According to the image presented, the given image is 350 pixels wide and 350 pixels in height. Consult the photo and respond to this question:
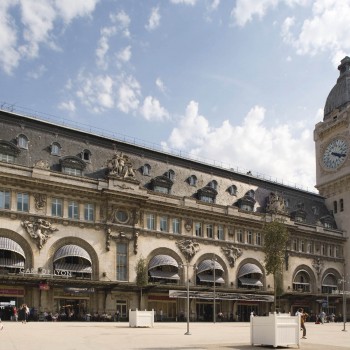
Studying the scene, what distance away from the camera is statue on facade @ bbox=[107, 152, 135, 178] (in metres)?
67.1

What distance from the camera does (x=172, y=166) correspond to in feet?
251

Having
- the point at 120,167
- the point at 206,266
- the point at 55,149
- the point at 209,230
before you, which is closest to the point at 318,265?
the point at 209,230

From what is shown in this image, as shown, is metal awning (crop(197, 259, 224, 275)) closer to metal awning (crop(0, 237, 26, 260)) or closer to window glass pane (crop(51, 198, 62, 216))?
window glass pane (crop(51, 198, 62, 216))

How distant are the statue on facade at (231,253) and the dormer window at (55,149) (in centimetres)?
2601

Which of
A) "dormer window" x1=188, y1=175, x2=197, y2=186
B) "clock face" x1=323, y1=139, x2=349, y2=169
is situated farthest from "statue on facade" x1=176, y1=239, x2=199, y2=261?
"clock face" x1=323, y1=139, x2=349, y2=169

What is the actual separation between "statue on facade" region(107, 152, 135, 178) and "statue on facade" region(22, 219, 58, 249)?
34.0 ft

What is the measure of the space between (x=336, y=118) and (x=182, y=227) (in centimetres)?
3920

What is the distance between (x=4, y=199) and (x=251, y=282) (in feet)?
120

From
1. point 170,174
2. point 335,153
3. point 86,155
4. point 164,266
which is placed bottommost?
point 164,266

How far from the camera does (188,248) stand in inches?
2844

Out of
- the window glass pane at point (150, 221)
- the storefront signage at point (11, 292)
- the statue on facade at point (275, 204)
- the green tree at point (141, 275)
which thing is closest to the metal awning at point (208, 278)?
the window glass pane at point (150, 221)

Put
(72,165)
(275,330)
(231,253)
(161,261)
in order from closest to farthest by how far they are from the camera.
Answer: (275,330)
(72,165)
(161,261)
(231,253)

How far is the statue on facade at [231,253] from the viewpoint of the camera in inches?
3012

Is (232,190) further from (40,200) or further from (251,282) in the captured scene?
(40,200)
